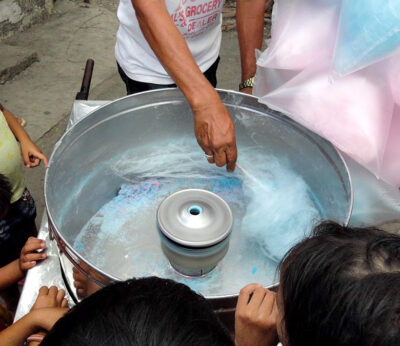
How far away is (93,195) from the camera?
1169 millimetres

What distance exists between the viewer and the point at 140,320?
0.56 meters

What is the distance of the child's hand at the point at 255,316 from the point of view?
2.32ft

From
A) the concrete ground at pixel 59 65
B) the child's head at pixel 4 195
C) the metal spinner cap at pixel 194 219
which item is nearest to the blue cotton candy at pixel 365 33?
the metal spinner cap at pixel 194 219

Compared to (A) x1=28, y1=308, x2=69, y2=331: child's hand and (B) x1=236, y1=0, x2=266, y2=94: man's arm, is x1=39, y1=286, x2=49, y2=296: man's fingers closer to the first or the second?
(A) x1=28, y1=308, x2=69, y2=331: child's hand

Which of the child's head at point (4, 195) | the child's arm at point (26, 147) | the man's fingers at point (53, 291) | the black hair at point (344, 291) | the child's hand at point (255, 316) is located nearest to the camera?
the black hair at point (344, 291)

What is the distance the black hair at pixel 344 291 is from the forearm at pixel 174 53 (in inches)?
17.5

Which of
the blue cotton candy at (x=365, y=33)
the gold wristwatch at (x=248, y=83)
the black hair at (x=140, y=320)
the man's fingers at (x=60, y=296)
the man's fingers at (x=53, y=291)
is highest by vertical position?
the blue cotton candy at (x=365, y=33)

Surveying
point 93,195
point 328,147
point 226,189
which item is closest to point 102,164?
point 93,195

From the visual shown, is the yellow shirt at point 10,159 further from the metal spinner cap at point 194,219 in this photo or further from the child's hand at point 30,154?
the metal spinner cap at point 194,219

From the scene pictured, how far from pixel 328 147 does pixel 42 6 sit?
12.3 ft

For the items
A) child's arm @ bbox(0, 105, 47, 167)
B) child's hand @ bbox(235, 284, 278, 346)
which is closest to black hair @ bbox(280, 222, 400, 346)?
child's hand @ bbox(235, 284, 278, 346)

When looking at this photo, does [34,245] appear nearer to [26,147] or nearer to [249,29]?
[26,147]

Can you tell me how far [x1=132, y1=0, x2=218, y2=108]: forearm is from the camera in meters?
0.94

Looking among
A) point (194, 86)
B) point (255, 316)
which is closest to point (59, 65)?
point (194, 86)
